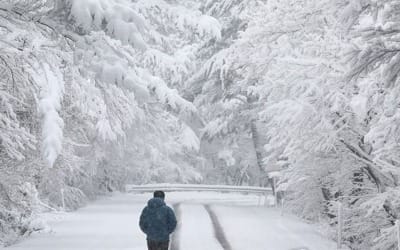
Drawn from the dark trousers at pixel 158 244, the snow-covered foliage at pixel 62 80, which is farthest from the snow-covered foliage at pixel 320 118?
the dark trousers at pixel 158 244

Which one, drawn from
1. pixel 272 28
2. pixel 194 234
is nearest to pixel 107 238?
pixel 194 234

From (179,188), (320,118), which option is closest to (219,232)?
(320,118)

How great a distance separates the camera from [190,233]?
18297 millimetres

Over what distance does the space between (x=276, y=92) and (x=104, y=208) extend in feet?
39.8

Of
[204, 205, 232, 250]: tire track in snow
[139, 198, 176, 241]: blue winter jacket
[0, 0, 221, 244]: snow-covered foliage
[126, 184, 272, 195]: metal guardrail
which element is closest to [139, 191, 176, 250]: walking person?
[139, 198, 176, 241]: blue winter jacket

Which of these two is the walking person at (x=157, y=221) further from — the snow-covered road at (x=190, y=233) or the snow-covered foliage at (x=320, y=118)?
the snow-covered foliage at (x=320, y=118)

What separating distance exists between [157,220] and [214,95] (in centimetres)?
2447

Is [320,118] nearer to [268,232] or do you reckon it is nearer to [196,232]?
[268,232]

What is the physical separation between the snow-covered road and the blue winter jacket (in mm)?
4699

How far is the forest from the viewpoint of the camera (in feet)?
29.0

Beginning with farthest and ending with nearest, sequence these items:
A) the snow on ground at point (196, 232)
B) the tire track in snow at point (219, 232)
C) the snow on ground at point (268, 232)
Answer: the snow on ground at point (268, 232) → the tire track in snow at point (219, 232) → the snow on ground at point (196, 232)

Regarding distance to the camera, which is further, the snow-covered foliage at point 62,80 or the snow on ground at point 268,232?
the snow on ground at point 268,232

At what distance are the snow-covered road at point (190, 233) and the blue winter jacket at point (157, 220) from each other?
4699mm

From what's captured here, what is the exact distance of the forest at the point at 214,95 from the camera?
884 centimetres
